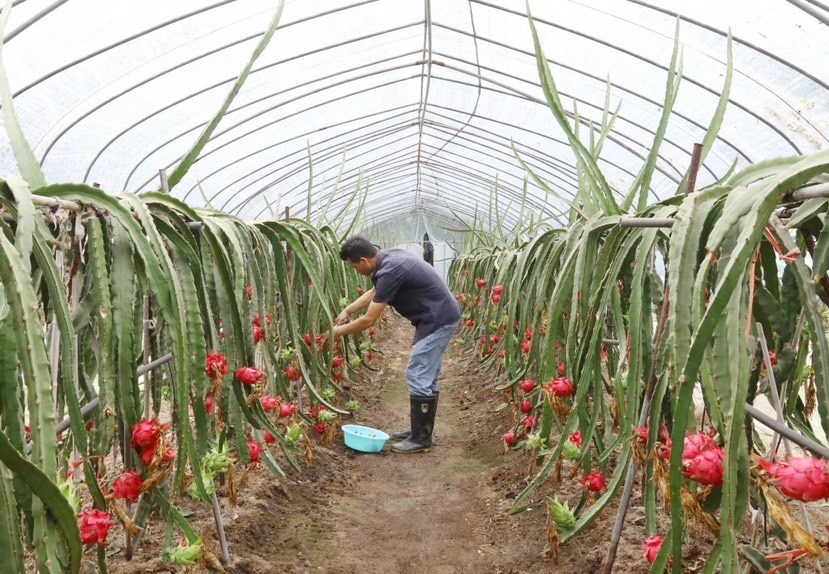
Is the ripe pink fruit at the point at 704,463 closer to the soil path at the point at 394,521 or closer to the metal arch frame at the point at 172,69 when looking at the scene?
the soil path at the point at 394,521

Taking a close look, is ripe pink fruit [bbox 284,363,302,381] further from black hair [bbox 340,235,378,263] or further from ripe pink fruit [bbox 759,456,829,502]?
ripe pink fruit [bbox 759,456,829,502]

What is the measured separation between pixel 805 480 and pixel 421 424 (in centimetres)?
319

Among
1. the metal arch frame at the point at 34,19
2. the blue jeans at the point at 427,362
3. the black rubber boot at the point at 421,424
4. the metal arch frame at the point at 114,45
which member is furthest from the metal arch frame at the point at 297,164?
the black rubber boot at the point at 421,424

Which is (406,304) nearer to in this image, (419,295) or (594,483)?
(419,295)

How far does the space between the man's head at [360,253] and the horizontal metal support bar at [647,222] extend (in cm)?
241

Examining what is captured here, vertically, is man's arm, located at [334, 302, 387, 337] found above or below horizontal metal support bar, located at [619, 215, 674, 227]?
below

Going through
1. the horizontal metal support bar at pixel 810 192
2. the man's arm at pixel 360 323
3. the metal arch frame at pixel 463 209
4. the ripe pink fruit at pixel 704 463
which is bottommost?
the man's arm at pixel 360 323

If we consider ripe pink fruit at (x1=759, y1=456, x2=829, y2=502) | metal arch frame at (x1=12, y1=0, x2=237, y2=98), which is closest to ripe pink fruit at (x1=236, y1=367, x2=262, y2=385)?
ripe pink fruit at (x1=759, y1=456, x2=829, y2=502)

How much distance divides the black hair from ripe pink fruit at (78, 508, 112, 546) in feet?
8.65

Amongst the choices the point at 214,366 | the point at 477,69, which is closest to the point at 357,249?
the point at 214,366

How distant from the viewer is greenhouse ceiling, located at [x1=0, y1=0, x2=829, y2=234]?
4152 millimetres

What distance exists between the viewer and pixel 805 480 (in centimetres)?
70

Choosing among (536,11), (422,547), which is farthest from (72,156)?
(422,547)

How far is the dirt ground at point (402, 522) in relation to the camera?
209cm
